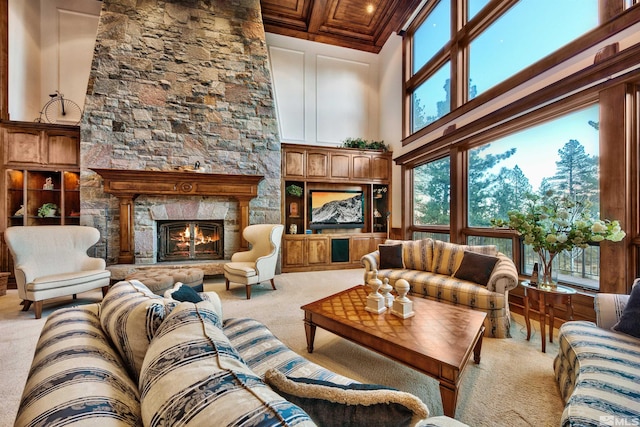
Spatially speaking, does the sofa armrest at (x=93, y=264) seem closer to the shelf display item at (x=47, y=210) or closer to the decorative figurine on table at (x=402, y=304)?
the shelf display item at (x=47, y=210)

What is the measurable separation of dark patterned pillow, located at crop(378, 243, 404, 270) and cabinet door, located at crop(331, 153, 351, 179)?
2.41 metres

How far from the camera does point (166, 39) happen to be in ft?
15.3

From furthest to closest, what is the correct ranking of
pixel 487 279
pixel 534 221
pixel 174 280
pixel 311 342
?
pixel 174 280
pixel 487 279
pixel 534 221
pixel 311 342

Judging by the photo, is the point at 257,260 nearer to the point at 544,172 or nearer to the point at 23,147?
the point at 544,172

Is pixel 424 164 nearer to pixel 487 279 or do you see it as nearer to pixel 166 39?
pixel 487 279

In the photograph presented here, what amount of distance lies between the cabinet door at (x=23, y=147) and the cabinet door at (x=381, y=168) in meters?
6.07

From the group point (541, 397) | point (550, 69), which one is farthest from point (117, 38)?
point (541, 397)

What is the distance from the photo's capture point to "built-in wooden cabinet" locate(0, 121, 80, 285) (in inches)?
163

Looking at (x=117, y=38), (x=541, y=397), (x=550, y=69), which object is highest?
(x=117, y=38)

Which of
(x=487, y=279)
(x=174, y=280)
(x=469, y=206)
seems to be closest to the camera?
(x=487, y=279)

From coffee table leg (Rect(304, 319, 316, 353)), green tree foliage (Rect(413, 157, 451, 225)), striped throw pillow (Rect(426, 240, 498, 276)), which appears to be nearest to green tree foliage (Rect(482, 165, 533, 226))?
striped throw pillow (Rect(426, 240, 498, 276))

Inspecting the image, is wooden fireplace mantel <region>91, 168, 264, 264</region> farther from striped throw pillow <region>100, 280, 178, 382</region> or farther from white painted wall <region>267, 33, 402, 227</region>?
striped throw pillow <region>100, 280, 178, 382</region>

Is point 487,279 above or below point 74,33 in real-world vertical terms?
below

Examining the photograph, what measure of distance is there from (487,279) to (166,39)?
20.6 feet
